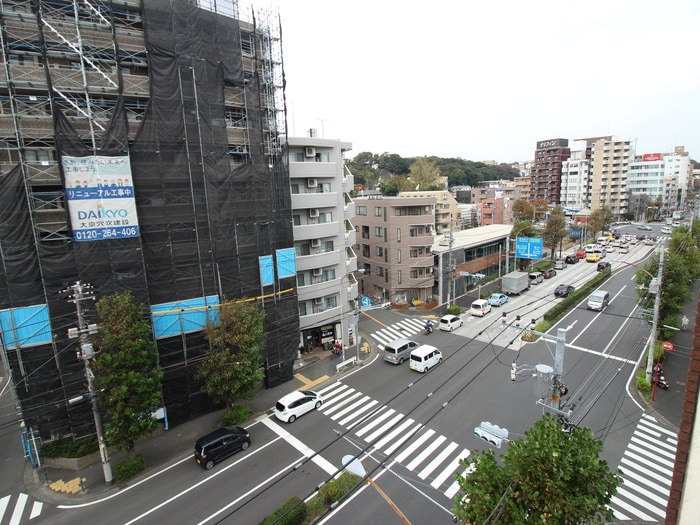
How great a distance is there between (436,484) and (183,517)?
11259mm

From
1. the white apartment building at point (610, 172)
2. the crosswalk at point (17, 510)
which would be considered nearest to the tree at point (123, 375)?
the crosswalk at point (17, 510)

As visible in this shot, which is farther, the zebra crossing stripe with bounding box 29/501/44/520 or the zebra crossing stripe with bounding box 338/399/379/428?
the zebra crossing stripe with bounding box 338/399/379/428

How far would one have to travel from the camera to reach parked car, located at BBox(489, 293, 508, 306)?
44.1 meters

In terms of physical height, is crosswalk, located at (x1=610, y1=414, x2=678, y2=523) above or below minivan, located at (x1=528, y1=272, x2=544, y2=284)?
below

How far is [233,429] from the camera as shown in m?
20.7

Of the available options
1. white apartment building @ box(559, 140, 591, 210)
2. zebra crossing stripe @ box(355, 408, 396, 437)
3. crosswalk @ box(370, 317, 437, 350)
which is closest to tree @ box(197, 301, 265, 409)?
zebra crossing stripe @ box(355, 408, 396, 437)

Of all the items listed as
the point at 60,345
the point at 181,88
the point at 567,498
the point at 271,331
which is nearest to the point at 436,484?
the point at 567,498

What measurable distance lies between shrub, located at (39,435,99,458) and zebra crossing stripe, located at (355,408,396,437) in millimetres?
14501

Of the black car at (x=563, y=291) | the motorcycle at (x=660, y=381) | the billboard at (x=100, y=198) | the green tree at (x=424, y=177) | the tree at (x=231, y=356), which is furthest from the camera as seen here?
the green tree at (x=424, y=177)

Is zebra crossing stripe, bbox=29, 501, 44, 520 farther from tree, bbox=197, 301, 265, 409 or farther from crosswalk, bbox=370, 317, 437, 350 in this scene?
crosswalk, bbox=370, 317, 437, 350

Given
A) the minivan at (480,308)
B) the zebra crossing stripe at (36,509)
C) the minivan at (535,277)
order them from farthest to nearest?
the minivan at (535,277), the minivan at (480,308), the zebra crossing stripe at (36,509)

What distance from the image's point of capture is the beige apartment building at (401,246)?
140ft

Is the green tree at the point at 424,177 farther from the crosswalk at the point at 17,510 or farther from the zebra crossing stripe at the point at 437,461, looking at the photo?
the crosswalk at the point at 17,510

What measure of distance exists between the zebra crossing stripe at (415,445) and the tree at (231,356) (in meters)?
9.13
